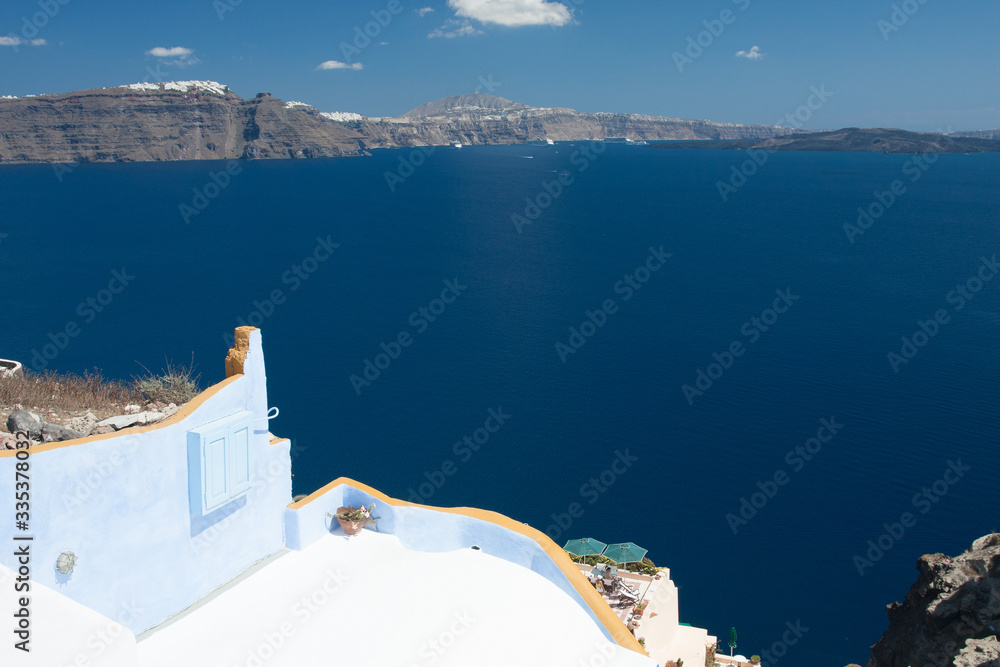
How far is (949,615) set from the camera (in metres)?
13.3

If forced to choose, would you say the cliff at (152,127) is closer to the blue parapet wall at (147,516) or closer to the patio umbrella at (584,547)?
the patio umbrella at (584,547)

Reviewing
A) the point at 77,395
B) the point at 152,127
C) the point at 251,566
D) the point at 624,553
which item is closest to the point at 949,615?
the point at 624,553

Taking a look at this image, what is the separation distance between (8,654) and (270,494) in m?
3.64

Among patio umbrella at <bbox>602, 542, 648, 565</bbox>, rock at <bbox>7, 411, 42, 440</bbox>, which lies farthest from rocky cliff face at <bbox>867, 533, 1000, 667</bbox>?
rock at <bbox>7, 411, 42, 440</bbox>

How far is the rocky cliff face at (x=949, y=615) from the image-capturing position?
12.5m

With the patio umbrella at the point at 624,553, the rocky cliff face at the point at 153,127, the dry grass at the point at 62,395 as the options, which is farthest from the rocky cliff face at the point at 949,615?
the rocky cliff face at the point at 153,127

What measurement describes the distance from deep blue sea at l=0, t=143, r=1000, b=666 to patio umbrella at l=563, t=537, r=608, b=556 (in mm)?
3317

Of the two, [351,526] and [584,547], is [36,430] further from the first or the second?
[584,547]

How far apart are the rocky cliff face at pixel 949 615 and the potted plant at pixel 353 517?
31.9ft

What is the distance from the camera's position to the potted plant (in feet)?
29.1

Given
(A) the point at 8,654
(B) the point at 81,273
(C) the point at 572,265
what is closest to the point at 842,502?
(A) the point at 8,654

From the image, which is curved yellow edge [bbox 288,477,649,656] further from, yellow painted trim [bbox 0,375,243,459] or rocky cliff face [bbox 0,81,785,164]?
rocky cliff face [bbox 0,81,785,164]

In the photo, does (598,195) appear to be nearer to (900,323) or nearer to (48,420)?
(900,323)

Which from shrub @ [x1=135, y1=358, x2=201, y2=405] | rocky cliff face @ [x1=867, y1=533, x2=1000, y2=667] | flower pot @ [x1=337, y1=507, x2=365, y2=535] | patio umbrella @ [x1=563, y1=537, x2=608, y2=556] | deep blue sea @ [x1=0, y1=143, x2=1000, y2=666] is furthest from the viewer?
deep blue sea @ [x1=0, y1=143, x2=1000, y2=666]
